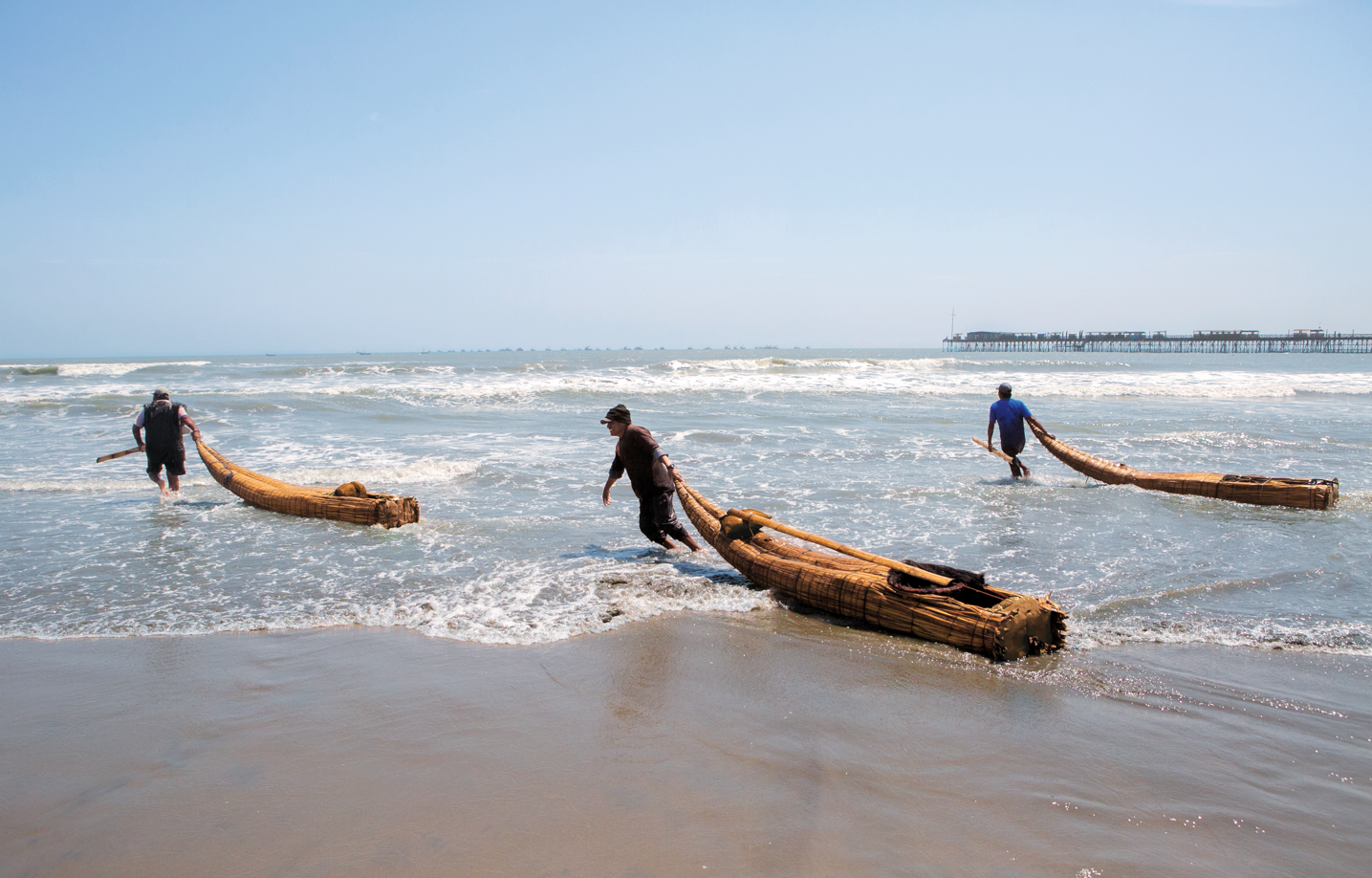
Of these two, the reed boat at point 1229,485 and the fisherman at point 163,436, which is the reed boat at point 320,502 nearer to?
the fisherman at point 163,436

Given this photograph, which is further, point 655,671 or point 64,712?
point 655,671

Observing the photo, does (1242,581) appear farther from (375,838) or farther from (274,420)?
(274,420)

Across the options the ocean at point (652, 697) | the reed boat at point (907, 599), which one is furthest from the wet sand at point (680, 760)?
the reed boat at point (907, 599)

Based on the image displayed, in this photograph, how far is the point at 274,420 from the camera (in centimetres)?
1933

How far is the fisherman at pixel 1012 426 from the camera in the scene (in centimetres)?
1073

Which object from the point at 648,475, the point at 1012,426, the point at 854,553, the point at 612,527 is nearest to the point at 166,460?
the point at 612,527

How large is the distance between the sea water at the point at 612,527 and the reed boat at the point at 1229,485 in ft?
0.62

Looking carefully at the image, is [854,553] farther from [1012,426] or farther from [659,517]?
[1012,426]

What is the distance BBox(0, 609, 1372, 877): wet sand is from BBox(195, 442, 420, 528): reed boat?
3.20 meters

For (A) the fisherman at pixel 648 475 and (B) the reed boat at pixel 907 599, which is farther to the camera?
(A) the fisherman at pixel 648 475

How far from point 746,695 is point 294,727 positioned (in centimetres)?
215

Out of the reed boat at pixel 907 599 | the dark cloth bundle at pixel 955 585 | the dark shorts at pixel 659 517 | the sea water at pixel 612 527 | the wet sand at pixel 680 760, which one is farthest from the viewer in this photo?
the dark shorts at pixel 659 517

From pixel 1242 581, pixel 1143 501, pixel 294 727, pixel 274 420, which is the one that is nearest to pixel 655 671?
pixel 294 727

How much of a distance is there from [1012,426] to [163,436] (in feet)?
36.9
